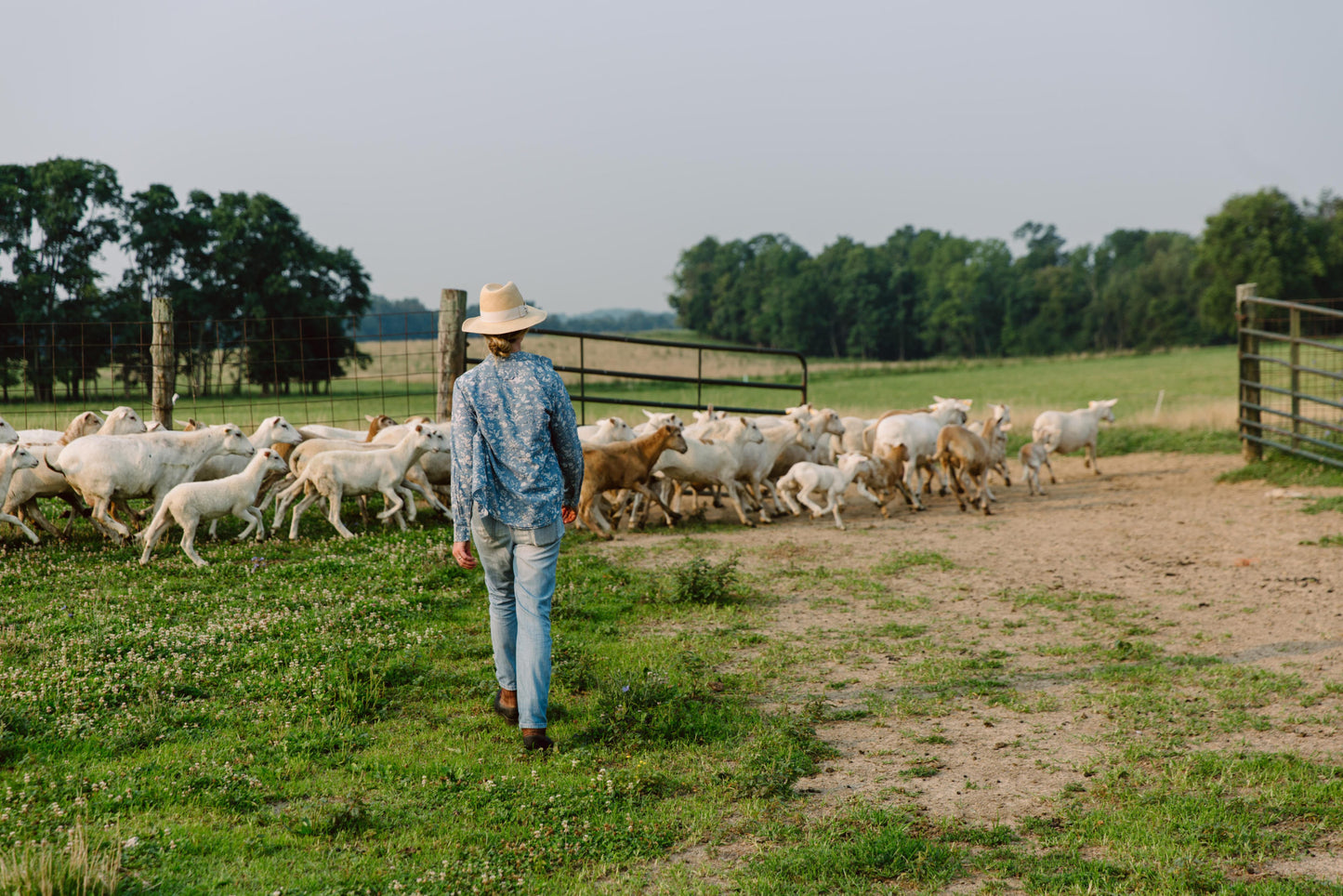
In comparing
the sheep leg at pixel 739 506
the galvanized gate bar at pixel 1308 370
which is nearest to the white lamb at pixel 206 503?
the sheep leg at pixel 739 506

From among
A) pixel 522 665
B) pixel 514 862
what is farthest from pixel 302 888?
pixel 522 665

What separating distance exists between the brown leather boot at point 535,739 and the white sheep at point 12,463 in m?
7.07

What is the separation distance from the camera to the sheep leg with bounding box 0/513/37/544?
364 inches

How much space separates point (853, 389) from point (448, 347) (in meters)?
35.4

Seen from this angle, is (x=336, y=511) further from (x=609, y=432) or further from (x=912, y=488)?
(x=912, y=488)

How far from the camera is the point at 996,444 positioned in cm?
1575

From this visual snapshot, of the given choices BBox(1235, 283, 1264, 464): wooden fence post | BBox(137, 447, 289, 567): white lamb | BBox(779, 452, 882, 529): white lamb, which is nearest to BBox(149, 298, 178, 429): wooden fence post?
BBox(137, 447, 289, 567): white lamb

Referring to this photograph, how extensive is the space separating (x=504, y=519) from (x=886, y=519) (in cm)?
897

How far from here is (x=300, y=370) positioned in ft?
59.1

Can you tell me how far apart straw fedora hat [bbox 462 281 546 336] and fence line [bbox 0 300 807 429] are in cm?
156

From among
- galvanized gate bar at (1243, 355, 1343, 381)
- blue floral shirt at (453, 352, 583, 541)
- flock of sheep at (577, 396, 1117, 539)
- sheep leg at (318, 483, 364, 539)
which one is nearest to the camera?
blue floral shirt at (453, 352, 583, 541)

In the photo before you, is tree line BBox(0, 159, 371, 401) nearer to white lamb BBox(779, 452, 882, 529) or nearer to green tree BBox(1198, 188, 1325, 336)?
white lamb BBox(779, 452, 882, 529)

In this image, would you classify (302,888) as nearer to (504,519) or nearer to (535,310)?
(504,519)

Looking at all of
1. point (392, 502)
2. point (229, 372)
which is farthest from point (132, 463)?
point (229, 372)
